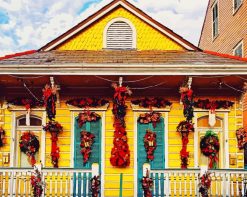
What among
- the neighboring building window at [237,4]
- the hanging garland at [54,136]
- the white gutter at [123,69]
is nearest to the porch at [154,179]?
the hanging garland at [54,136]

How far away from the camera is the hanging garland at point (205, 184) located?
9.76m

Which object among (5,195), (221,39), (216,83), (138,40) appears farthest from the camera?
(221,39)

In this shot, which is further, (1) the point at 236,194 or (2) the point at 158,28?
(2) the point at 158,28

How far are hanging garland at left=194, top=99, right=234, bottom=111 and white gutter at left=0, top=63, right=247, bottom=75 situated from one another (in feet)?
4.98

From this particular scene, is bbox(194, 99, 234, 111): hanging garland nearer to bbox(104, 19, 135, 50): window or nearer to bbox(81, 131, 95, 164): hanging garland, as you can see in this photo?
bbox(104, 19, 135, 50): window

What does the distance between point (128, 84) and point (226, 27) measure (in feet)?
30.9

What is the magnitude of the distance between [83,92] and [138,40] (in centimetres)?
274

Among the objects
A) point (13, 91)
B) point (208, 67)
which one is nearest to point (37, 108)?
point (13, 91)

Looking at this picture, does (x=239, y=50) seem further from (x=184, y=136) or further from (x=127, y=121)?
(x=127, y=121)

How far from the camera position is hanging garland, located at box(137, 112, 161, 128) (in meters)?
11.9

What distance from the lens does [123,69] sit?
1066cm

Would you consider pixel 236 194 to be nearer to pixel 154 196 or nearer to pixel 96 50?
pixel 154 196

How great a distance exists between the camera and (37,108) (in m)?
12.1

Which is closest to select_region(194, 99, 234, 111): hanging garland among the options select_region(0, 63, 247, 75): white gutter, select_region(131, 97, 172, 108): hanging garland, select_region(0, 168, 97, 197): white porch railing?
select_region(131, 97, 172, 108): hanging garland
